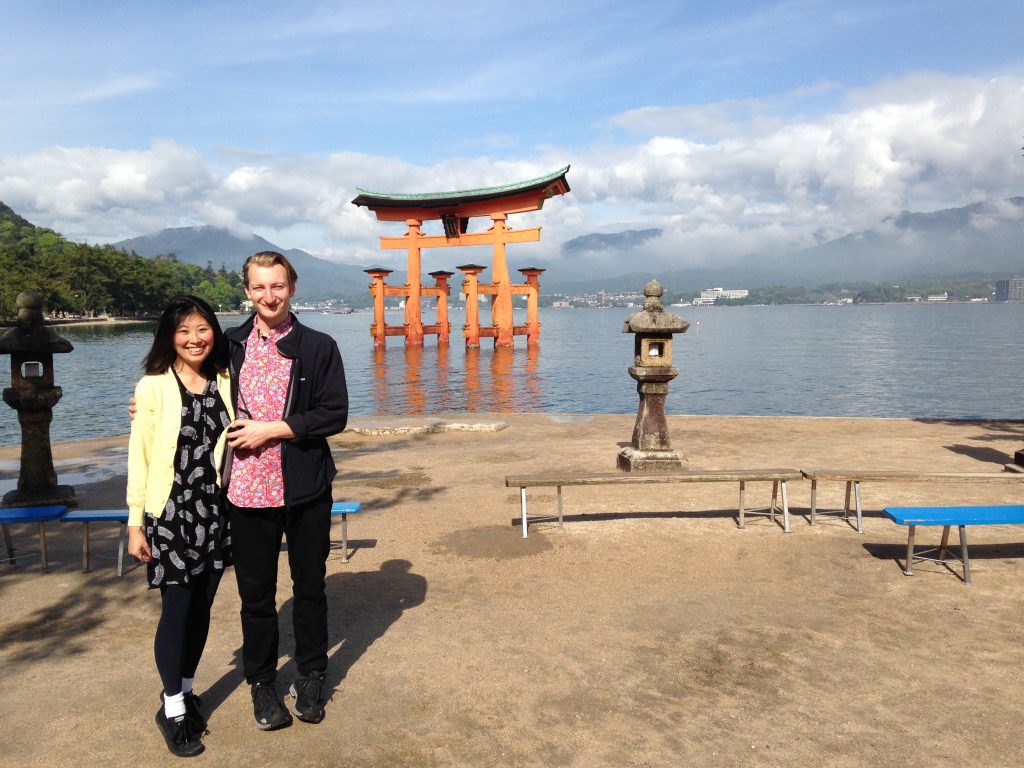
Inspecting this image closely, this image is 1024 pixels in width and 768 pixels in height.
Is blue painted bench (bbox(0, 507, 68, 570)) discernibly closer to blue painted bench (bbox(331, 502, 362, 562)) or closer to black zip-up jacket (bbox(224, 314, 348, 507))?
blue painted bench (bbox(331, 502, 362, 562))

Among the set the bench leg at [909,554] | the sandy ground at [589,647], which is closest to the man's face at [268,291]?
the sandy ground at [589,647]

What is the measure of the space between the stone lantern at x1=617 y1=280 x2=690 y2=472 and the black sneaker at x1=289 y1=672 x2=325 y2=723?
552 cm

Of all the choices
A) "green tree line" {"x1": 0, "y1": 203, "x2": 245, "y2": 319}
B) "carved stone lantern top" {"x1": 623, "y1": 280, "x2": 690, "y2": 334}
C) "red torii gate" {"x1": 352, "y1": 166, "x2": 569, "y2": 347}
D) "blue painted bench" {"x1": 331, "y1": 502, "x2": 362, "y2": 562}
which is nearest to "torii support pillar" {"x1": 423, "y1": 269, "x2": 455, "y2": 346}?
"red torii gate" {"x1": 352, "y1": 166, "x2": 569, "y2": 347}

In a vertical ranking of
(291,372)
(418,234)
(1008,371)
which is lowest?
(1008,371)

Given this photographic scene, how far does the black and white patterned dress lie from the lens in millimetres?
2826

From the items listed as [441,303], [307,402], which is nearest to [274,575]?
[307,402]

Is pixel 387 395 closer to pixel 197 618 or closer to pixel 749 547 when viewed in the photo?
pixel 749 547

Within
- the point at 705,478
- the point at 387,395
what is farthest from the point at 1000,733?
the point at 387,395

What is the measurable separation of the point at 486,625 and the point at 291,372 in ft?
6.83

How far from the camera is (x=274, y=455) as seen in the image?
2914mm

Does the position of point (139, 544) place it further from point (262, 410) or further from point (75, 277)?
point (75, 277)

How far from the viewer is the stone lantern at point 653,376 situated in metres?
8.20

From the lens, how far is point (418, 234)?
43031 mm

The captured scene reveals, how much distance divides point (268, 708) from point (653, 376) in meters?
5.98
